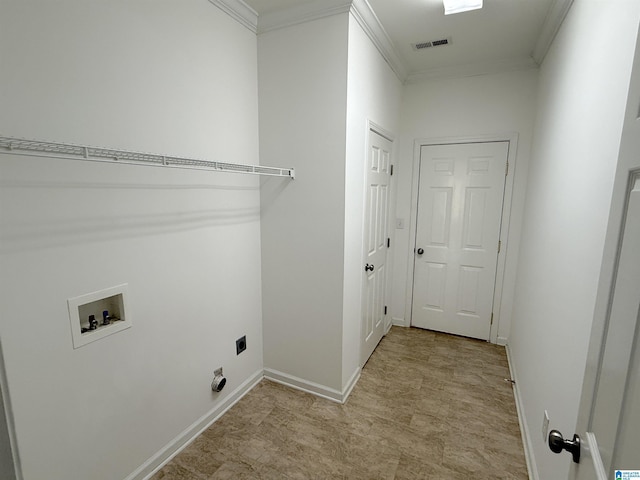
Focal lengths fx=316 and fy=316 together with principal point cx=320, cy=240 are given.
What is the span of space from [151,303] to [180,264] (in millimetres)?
264

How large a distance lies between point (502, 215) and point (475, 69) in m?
1.44

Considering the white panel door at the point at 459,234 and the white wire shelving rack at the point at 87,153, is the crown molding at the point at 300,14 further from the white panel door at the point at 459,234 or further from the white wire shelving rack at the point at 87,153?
the white panel door at the point at 459,234

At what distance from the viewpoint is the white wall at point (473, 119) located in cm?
298

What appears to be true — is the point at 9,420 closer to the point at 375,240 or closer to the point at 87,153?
the point at 87,153

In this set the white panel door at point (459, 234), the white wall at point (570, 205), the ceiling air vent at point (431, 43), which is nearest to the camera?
the white wall at point (570, 205)

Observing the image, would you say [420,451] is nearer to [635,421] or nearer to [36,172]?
[635,421]

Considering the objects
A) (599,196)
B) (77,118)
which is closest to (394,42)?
(599,196)

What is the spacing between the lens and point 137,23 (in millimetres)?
1520

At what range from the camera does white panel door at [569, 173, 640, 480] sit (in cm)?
59

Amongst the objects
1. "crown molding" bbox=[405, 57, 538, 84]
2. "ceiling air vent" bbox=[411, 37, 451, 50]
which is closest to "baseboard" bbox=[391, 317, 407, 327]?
"crown molding" bbox=[405, 57, 538, 84]

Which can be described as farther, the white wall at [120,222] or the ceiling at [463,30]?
the ceiling at [463,30]

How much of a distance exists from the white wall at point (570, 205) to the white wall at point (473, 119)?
626mm

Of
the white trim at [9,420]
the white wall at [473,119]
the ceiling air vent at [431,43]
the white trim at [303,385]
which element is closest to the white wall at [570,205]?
the white wall at [473,119]

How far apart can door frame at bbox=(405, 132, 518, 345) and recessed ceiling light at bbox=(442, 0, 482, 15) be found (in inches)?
53.6
